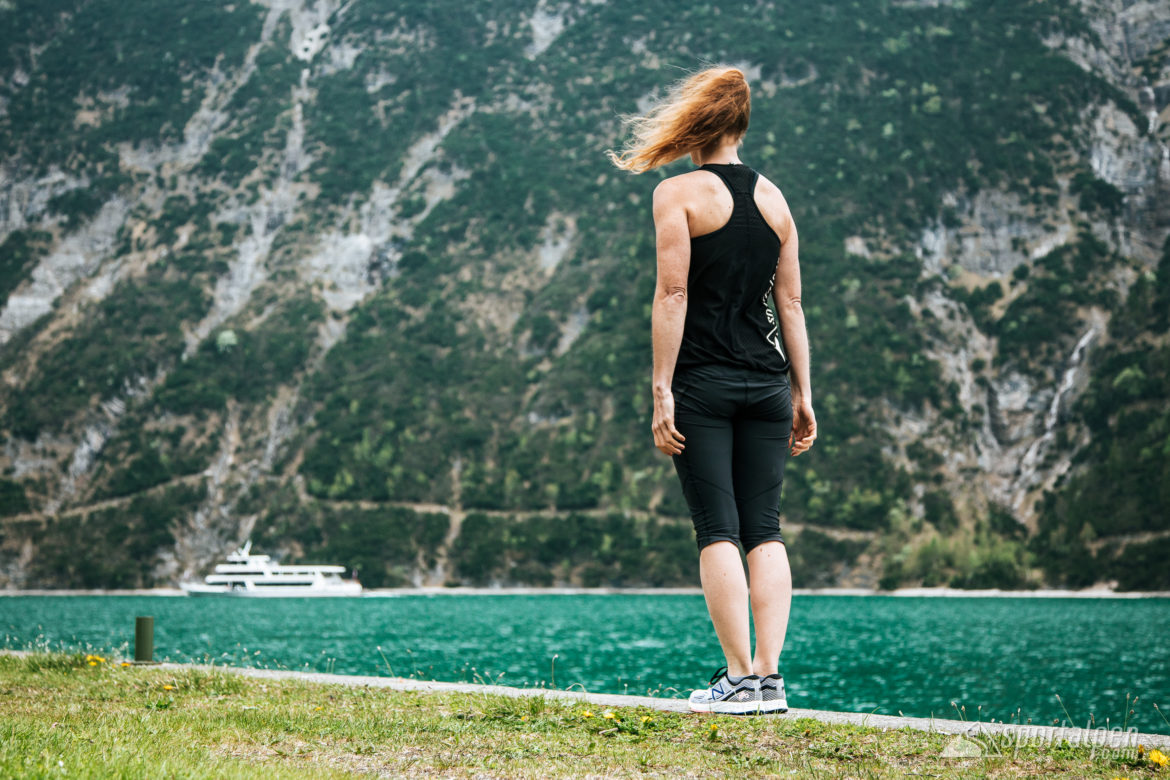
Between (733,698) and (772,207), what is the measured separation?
2.32 m

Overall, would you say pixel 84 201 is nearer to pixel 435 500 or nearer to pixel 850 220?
pixel 435 500

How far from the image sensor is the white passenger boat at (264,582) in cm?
9106

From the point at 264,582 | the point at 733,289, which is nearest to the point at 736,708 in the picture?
the point at 733,289

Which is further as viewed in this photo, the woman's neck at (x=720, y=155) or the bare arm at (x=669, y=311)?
the woman's neck at (x=720, y=155)

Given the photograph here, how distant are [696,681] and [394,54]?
142 meters

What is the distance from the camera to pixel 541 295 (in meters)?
118

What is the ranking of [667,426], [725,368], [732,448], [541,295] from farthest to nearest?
1. [541,295]
2. [732,448]
3. [725,368]
4. [667,426]

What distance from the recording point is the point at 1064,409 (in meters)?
97.7

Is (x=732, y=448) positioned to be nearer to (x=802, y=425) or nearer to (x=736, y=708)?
(x=802, y=425)

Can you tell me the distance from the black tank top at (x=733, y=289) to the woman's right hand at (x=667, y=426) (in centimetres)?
22

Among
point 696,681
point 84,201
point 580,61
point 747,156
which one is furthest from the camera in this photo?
point 580,61

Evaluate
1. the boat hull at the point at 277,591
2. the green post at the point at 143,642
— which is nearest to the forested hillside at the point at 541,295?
the boat hull at the point at 277,591

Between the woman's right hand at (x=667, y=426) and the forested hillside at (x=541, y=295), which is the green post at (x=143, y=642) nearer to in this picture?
the woman's right hand at (x=667, y=426)

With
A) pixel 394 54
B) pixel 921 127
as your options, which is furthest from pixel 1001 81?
pixel 394 54
